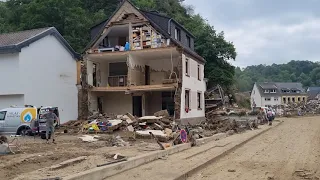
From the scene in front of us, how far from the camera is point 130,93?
3066 centimetres

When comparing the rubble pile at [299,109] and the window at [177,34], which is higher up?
the window at [177,34]

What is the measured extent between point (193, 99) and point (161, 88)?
5.36m

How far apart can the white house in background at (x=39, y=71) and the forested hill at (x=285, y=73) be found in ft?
363

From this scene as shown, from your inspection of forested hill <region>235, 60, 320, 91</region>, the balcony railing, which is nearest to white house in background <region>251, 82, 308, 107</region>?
forested hill <region>235, 60, 320, 91</region>

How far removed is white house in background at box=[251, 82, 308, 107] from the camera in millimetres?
104000

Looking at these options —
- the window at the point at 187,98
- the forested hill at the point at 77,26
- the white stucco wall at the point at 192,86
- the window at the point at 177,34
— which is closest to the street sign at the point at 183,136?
the white stucco wall at the point at 192,86

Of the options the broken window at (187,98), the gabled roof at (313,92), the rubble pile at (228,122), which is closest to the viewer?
the rubble pile at (228,122)

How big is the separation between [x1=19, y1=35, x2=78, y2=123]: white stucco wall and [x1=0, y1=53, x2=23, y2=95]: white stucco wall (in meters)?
0.31

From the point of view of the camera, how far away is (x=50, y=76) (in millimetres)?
28891

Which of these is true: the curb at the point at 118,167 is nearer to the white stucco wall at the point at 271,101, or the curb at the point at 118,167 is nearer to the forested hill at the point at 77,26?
the forested hill at the point at 77,26

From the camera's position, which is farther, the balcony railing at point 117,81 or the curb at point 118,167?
the balcony railing at point 117,81

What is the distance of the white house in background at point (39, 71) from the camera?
2541 centimetres

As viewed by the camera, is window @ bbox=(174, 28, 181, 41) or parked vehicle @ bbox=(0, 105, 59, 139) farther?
window @ bbox=(174, 28, 181, 41)

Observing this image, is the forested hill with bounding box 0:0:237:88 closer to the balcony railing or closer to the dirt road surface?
the balcony railing
